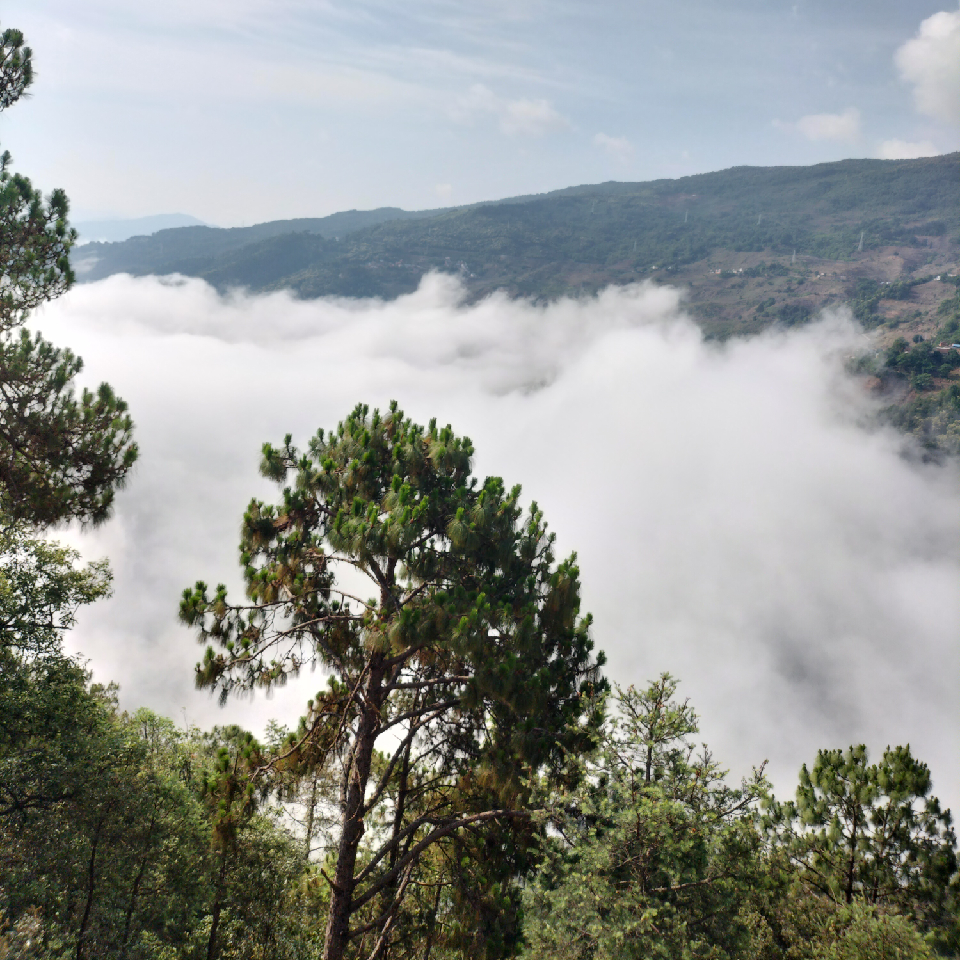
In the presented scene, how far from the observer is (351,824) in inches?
475

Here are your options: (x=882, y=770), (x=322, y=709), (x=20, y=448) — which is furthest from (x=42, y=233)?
(x=882, y=770)

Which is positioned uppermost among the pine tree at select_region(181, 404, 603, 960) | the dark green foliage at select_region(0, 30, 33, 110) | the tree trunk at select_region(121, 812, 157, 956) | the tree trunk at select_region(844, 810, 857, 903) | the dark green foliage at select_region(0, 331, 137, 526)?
the dark green foliage at select_region(0, 30, 33, 110)

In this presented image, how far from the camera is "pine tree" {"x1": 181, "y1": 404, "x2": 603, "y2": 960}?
11.3 meters

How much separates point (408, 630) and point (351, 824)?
12.0ft

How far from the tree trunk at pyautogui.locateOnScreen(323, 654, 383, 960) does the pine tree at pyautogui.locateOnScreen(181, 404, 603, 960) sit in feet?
0.11

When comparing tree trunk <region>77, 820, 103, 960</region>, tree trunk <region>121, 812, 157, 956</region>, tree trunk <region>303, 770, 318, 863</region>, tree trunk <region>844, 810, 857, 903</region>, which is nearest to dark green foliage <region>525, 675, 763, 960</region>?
tree trunk <region>844, 810, 857, 903</region>

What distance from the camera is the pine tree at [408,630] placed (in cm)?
1134

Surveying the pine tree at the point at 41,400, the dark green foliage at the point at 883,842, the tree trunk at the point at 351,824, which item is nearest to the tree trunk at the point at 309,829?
the tree trunk at the point at 351,824

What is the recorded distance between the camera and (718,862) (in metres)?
9.14

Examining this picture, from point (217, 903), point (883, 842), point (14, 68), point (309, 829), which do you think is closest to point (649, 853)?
point (883, 842)

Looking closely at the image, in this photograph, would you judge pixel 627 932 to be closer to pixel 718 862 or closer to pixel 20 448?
pixel 718 862

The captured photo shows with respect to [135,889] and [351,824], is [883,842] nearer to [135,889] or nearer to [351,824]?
[351,824]

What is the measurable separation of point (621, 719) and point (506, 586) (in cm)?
337

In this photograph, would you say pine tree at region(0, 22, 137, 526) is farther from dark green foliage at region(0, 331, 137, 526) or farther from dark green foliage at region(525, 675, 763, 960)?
dark green foliage at region(525, 675, 763, 960)
